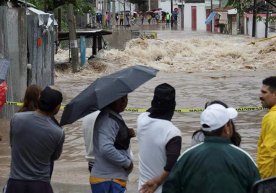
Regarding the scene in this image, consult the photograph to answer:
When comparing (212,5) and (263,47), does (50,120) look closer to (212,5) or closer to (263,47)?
(263,47)

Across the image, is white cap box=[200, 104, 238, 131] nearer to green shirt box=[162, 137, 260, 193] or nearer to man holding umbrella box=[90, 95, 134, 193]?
green shirt box=[162, 137, 260, 193]

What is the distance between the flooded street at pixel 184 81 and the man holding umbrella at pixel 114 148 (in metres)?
2.82

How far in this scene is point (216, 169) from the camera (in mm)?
4082

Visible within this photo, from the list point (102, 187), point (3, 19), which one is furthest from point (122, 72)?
point (3, 19)

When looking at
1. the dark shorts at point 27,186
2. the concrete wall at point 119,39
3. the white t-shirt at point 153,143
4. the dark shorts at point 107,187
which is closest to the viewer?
the white t-shirt at point 153,143

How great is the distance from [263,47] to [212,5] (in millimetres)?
40332

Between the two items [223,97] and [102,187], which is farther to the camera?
[223,97]

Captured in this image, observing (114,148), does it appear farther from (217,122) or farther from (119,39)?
(119,39)

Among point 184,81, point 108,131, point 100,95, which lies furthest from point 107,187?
point 184,81

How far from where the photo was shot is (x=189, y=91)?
69.1 ft

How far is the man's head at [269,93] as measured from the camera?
5699mm

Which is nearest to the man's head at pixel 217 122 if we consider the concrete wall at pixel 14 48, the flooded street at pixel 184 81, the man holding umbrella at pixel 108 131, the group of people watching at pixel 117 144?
the group of people watching at pixel 117 144

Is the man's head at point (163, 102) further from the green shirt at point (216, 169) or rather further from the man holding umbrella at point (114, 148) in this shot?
the green shirt at point (216, 169)

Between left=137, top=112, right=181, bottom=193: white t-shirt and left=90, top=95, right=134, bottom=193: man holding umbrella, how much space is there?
0.35 meters
